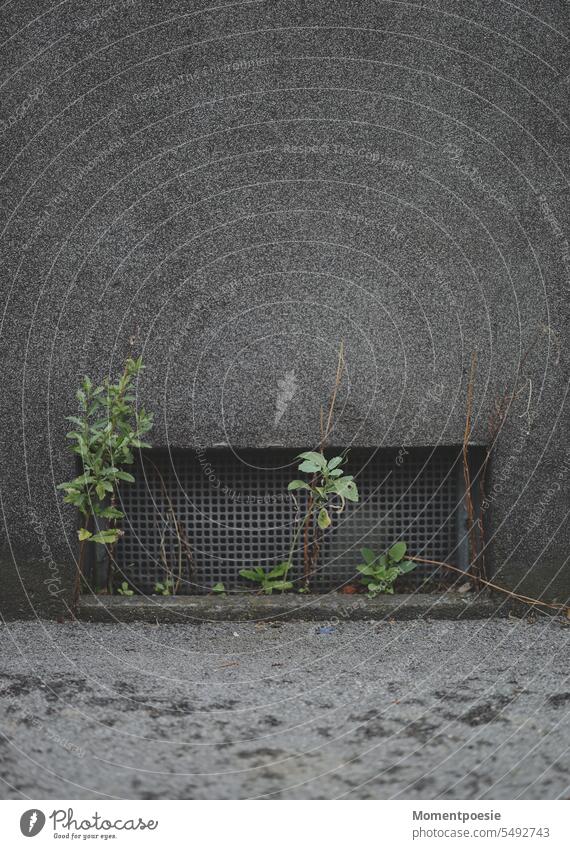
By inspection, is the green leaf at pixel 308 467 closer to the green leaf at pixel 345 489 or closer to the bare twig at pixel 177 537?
the green leaf at pixel 345 489

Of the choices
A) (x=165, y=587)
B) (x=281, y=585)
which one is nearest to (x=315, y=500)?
(x=281, y=585)

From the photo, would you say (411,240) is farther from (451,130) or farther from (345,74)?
(345,74)

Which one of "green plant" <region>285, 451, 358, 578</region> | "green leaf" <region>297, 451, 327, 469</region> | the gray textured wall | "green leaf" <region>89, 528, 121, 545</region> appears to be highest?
the gray textured wall

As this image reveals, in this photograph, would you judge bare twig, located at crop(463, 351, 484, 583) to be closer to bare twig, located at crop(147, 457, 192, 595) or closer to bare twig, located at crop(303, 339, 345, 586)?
bare twig, located at crop(303, 339, 345, 586)

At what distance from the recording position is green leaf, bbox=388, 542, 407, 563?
12.5 ft

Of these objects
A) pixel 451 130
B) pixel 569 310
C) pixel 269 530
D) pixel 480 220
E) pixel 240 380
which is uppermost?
pixel 451 130

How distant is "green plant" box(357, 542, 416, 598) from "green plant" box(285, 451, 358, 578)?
0.91 ft

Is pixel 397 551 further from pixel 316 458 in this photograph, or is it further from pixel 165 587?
pixel 165 587

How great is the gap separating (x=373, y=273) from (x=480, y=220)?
0.57 metres

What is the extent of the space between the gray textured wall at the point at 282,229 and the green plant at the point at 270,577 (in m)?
0.65

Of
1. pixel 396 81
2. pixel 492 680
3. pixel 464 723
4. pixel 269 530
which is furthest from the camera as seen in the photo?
pixel 269 530

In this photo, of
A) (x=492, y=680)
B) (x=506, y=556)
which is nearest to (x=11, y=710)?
(x=492, y=680)

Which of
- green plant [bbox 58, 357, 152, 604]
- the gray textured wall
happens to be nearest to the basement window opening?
the gray textured wall

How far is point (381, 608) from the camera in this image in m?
3.68
